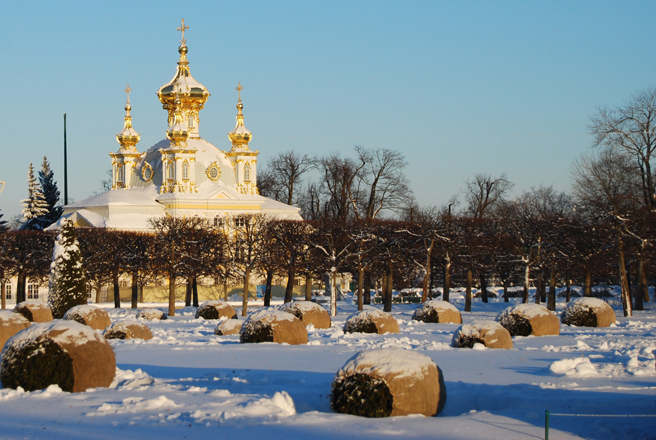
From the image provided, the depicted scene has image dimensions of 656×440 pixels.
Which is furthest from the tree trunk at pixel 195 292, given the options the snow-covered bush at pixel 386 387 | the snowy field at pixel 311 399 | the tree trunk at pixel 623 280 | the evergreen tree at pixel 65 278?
the snow-covered bush at pixel 386 387

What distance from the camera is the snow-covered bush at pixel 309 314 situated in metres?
27.9

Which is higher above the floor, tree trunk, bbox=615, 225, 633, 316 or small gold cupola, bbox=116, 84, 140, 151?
small gold cupola, bbox=116, 84, 140, 151

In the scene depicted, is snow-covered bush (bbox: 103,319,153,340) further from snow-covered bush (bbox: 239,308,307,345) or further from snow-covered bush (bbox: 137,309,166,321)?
snow-covered bush (bbox: 137,309,166,321)

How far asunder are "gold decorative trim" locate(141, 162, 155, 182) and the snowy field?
57088 millimetres

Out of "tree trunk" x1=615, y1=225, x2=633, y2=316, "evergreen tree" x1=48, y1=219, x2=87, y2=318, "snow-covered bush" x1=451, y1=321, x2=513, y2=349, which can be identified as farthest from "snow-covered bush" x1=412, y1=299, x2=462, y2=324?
"evergreen tree" x1=48, y1=219, x2=87, y2=318

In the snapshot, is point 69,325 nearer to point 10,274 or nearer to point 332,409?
point 332,409

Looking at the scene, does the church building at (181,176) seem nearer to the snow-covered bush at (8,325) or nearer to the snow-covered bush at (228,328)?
the snow-covered bush at (228,328)

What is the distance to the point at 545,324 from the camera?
24.6m

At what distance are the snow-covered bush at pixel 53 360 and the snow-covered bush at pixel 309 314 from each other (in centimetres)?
1461

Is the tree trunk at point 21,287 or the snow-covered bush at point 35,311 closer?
the snow-covered bush at point 35,311

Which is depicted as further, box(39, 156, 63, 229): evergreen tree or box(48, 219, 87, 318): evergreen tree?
box(39, 156, 63, 229): evergreen tree

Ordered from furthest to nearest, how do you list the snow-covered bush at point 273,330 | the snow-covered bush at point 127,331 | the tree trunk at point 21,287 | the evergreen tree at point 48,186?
1. the evergreen tree at point 48,186
2. the tree trunk at point 21,287
3. the snow-covered bush at point 127,331
4. the snow-covered bush at point 273,330

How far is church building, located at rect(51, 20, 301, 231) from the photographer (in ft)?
225

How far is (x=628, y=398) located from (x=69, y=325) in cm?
891
